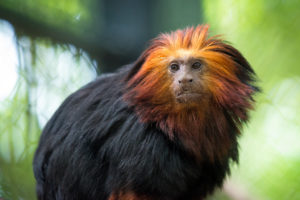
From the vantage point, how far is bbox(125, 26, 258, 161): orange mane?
189 centimetres

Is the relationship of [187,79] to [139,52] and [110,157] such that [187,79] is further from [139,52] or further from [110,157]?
[139,52]

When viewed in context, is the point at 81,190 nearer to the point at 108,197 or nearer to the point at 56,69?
the point at 108,197

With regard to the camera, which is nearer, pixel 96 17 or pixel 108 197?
pixel 108 197

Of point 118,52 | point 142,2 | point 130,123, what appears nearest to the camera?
point 130,123

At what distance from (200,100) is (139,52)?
1.02 m

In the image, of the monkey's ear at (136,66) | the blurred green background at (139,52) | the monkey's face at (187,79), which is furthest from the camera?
the blurred green background at (139,52)

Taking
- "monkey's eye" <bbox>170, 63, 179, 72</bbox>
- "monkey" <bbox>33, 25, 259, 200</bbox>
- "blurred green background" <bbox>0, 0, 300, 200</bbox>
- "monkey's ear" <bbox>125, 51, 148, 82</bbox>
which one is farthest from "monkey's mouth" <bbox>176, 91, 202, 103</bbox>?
"blurred green background" <bbox>0, 0, 300, 200</bbox>

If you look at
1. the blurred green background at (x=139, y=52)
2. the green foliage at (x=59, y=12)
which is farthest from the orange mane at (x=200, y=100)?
the green foliage at (x=59, y=12)

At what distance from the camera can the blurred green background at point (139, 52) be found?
2.71 metres

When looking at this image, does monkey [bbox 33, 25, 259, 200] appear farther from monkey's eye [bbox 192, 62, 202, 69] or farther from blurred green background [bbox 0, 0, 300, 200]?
blurred green background [bbox 0, 0, 300, 200]

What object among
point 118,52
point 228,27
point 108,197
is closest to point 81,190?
point 108,197

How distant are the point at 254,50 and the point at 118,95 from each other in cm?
131

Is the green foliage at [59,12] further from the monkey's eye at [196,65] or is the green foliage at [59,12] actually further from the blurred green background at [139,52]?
the monkey's eye at [196,65]

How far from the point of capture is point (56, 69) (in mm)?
3066
